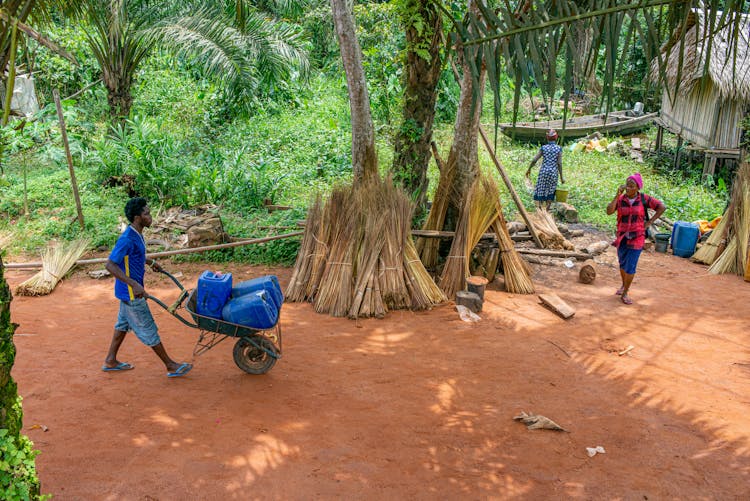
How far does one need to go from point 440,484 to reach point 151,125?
9185 millimetres

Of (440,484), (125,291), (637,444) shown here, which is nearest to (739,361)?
(637,444)

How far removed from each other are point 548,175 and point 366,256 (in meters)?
4.42

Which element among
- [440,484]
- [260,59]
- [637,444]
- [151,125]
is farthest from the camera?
[260,59]

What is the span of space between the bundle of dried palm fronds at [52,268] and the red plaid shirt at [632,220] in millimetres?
6239

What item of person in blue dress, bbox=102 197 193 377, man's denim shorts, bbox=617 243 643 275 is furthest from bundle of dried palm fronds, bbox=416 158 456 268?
person in blue dress, bbox=102 197 193 377

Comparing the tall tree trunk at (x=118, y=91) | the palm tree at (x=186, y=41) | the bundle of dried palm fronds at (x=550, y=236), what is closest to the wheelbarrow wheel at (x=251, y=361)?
the bundle of dried palm fronds at (x=550, y=236)

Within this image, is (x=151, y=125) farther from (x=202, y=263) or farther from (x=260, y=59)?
(x=202, y=263)

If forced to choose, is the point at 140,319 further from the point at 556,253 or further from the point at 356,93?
the point at 556,253

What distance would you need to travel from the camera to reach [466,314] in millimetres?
5957

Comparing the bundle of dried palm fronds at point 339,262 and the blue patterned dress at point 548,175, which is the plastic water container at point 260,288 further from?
the blue patterned dress at point 548,175

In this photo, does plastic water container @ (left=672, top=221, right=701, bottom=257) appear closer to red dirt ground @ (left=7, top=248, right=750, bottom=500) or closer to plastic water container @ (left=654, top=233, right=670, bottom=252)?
plastic water container @ (left=654, top=233, right=670, bottom=252)

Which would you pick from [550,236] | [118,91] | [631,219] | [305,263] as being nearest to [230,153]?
[118,91]

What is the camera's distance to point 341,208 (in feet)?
19.9

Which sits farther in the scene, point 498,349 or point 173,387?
point 498,349
